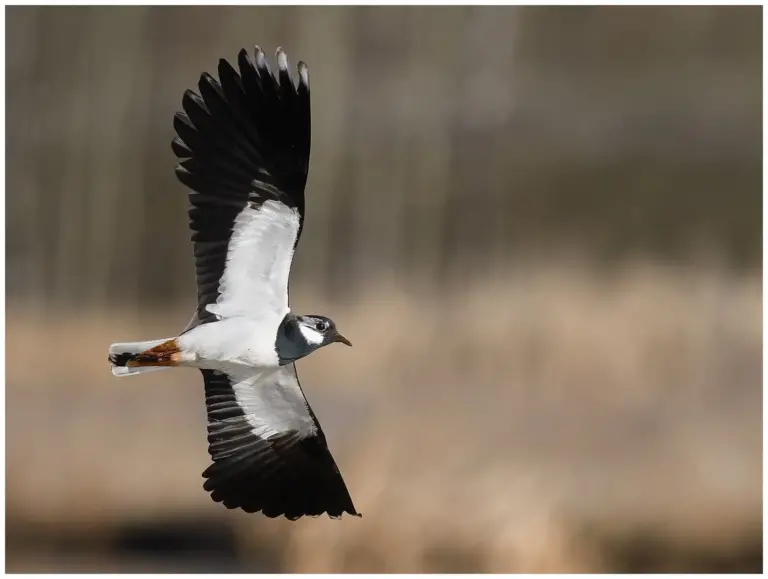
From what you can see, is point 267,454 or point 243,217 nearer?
point 243,217

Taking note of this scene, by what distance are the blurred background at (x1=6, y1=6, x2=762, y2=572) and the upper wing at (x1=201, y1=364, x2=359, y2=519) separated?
1834mm

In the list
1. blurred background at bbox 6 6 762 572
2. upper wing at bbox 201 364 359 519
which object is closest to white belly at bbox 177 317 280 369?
upper wing at bbox 201 364 359 519

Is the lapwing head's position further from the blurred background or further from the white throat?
the blurred background

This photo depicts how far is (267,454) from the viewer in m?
3.51

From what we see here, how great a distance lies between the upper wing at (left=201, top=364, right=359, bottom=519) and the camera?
11.5 feet

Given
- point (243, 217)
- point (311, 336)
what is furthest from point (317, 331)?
point (243, 217)

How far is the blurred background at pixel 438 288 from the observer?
5.43 m

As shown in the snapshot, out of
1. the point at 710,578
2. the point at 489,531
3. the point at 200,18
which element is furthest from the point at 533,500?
the point at 200,18

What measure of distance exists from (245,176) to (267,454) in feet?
2.91

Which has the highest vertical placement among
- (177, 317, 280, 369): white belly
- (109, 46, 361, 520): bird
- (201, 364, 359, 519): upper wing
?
(109, 46, 361, 520): bird

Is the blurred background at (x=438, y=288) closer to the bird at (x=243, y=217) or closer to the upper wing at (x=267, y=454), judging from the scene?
the upper wing at (x=267, y=454)

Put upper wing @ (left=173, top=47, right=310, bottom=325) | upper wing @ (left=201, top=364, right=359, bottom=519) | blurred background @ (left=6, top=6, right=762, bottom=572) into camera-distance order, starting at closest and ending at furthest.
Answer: upper wing @ (left=173, top=47, right=310, bottom=325) < upper wing @ (left=201, top=364, right=359, bottom=519) < blurred background @ (left=6, top=6, right=762, bottom=572)

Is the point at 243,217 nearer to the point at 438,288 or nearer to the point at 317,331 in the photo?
the point at 317,331

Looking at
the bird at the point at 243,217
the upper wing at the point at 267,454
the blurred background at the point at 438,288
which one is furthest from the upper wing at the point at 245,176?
the blurred background at the point at 438,288
